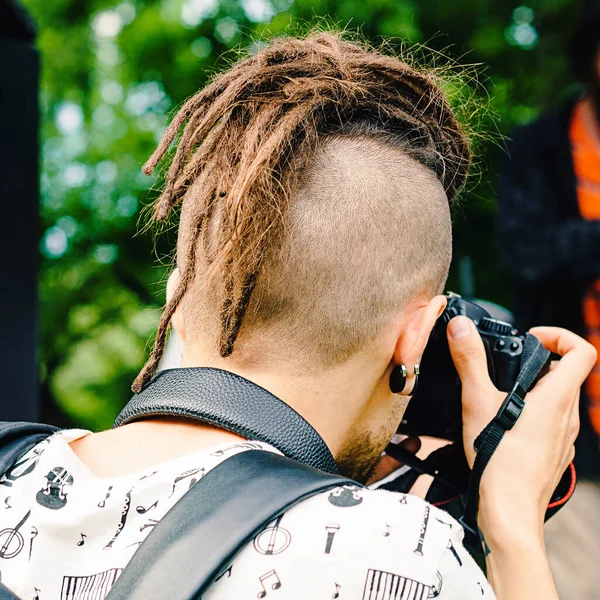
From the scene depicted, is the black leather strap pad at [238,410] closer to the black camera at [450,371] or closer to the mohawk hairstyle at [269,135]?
the mohawk hairstyle at [269,135]

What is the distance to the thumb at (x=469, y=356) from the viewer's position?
1.31 m

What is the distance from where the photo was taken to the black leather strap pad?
0.99 meters

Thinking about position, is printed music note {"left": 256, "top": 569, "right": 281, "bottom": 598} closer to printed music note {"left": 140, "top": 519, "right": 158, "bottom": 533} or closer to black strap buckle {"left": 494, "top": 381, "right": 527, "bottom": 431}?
printed music note {"left": 140, "top": 519, "right": 158, "bottom": 533}

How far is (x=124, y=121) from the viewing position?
558cm

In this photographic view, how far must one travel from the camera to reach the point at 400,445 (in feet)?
4.97

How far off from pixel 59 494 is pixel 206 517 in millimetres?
246

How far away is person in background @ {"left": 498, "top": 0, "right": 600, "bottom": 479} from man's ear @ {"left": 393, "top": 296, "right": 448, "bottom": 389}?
169 centimetres

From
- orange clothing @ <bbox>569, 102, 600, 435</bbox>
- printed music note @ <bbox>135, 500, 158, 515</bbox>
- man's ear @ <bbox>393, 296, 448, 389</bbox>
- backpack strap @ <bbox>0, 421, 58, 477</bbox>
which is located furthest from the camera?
orange clothing @ <bbox>569, 102, 600, 435</bbox>

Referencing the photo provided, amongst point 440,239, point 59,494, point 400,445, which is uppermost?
point 440,239

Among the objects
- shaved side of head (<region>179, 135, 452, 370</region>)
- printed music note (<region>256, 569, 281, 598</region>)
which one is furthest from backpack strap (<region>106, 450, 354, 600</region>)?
shaved side of head (<region>179, 135, 452, 370</region>)

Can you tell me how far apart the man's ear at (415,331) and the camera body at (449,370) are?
0.55 ft

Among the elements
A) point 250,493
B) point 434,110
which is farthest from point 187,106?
point 250,493

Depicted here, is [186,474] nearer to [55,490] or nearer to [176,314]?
[55,490]

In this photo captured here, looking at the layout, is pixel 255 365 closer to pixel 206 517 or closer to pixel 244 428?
pixel 244 428
